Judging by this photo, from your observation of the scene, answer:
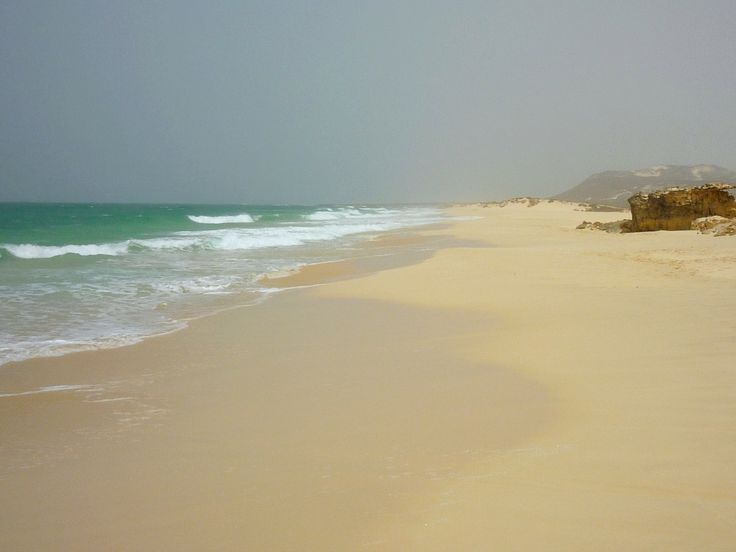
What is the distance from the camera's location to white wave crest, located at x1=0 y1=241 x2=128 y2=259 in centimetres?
1844

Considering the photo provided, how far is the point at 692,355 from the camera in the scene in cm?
497

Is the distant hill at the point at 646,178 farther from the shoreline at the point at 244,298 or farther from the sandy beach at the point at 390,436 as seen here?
the sandy beach at the point at 390,436

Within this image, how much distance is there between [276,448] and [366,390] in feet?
4.03

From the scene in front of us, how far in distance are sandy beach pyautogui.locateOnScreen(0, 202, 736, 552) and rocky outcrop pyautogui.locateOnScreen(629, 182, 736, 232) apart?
1298 cm

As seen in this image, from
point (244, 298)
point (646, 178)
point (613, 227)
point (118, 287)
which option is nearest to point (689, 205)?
point (613, 227)

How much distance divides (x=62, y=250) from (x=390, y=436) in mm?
19575

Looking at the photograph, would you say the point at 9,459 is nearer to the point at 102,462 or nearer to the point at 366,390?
the point at 102,462

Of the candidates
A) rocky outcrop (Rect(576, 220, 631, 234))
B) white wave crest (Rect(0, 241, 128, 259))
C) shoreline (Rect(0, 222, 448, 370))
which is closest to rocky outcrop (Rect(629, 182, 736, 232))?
rocky outcrop (Rect(576, 220, 631, 234))

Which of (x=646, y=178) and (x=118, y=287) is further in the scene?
(x=646, y=178)

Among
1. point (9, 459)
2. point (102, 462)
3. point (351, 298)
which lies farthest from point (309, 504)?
point (351, 298)

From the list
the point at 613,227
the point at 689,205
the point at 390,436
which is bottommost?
the point at 390,436

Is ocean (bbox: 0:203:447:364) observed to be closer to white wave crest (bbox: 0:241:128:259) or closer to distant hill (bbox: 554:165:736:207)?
white wave crest (bbox: 0:241:128:259)

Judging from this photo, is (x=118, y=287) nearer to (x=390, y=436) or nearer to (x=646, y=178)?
(x=390, y=436)

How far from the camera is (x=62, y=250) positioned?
1958 cm
